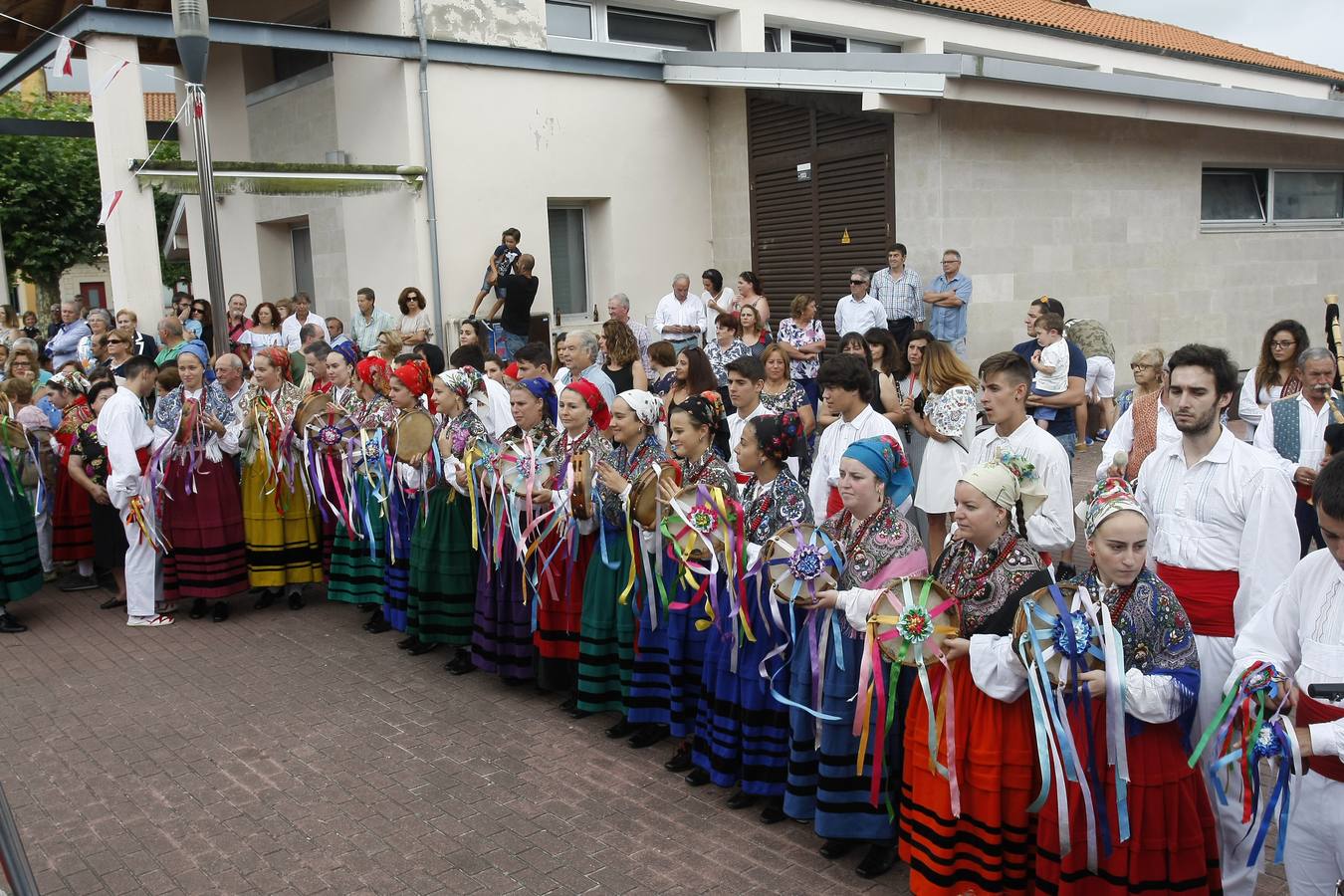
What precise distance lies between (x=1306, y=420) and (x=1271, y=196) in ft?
40.0

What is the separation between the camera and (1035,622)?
3.46 meters

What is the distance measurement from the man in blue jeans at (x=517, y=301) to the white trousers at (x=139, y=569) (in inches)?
208

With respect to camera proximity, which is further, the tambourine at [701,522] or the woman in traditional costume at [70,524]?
the woman in traditional costume at [70,524]

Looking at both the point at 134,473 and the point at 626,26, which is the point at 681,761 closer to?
the point at 134,473

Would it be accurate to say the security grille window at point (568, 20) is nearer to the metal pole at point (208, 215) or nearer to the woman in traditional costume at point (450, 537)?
the metal pole at point (208, 215)

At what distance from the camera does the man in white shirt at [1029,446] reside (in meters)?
4.94

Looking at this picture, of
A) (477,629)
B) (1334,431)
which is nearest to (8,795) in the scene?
(477,629)

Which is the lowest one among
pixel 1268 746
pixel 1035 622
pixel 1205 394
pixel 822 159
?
pixel 1268 746

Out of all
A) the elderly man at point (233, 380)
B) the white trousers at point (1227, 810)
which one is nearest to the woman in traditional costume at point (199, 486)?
the elderly man at point (233, 380)

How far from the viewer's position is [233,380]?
320 inches

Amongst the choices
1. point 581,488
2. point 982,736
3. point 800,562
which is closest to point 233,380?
point 581,488

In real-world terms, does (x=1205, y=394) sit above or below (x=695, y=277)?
below

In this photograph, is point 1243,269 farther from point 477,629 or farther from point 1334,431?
point 477,629

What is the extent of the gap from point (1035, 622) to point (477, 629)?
383 centimetres
